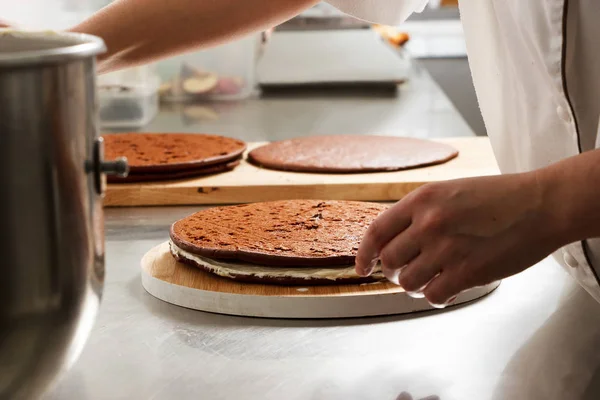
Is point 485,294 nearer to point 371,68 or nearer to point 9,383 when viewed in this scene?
point 9,383

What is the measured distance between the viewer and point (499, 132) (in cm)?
127

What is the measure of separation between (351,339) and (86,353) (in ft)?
0.90

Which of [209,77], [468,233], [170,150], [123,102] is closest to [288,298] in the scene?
[468,233]

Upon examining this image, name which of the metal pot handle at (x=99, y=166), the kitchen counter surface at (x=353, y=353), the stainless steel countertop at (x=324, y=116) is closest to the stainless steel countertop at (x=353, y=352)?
the kitchen counter surface at (x=353, y=353)

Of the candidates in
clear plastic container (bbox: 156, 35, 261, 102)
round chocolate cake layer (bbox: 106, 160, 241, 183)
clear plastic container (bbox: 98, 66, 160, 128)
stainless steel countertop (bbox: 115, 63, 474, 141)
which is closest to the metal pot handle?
round chocolate cake layer (bbox: 106, 160, 241, 183)

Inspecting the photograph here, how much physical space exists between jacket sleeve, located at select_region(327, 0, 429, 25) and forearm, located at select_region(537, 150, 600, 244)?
75 centimetres

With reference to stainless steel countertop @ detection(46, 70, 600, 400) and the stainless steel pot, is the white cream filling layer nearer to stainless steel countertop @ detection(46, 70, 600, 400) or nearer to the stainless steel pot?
stainless steel countertop @ detection(46, 70, 600, 400)

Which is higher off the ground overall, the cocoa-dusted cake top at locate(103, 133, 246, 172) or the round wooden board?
the round wooden board

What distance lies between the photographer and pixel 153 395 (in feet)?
2.60

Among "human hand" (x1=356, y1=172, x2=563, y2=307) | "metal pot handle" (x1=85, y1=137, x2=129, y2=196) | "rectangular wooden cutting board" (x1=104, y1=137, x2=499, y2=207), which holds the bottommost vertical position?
"rectangular wooden cutting board" (x1=104, y1=137, x2=499, y2=207)

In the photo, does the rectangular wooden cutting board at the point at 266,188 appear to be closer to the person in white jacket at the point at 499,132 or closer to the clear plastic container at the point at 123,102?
the person in white jacket at the point at 499,132

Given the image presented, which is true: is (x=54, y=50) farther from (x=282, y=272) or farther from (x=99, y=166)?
(x=282, y=272)

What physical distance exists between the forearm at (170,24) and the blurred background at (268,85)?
29.1 inches

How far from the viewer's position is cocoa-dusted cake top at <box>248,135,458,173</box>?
5.55ft
